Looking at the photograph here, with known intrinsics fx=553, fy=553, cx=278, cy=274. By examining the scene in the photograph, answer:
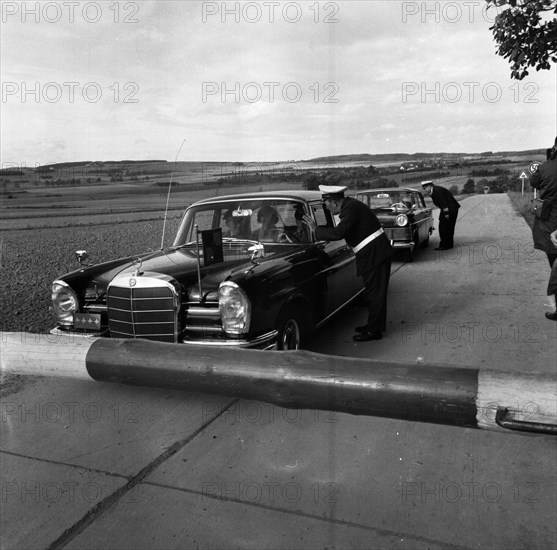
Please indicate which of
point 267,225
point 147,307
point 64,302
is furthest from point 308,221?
point 64,302

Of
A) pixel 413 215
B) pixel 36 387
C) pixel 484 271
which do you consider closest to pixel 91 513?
pixel 36 387

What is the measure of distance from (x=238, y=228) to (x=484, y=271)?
228 inches

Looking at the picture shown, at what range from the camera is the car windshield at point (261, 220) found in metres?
5.51

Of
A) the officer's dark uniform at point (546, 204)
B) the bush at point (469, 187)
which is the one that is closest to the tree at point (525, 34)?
the officer's dark uniform at point (546, 204)

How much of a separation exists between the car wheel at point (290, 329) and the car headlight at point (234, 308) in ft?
1.43

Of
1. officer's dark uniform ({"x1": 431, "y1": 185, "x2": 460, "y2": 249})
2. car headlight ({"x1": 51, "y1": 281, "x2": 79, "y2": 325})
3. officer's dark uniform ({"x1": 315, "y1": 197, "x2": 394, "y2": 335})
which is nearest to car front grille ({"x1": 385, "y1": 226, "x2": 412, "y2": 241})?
officer's dark uniform ({"x1": 431, "y1": 185, "x2": 460, "y2": 249})

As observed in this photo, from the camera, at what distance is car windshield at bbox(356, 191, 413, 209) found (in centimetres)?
1200

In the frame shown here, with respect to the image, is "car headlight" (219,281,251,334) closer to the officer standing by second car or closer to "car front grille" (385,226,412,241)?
"car front grille" (385,226,412,241)

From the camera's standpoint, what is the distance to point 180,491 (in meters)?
3.08

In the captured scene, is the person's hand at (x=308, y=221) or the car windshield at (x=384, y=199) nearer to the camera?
the person's hand at (x=308, y=221)

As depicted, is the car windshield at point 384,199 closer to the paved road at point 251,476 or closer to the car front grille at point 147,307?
the paved road at point 251,476

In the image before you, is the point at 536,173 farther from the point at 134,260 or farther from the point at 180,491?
the point at 180,491

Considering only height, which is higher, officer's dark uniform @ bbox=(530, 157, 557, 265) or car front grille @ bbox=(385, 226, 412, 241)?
officer's dark uniform @ bbox=(530, 157, 557, 265)

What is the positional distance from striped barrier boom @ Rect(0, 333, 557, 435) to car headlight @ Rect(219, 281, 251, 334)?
7.04 ft
